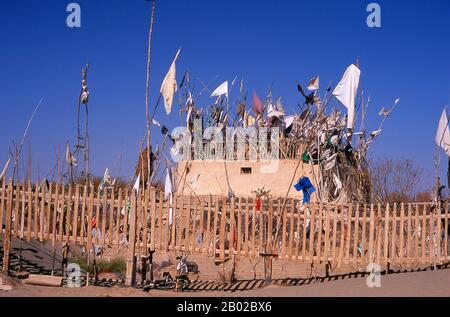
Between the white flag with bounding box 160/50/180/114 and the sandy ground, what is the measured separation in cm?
387

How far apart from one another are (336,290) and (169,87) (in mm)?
5505

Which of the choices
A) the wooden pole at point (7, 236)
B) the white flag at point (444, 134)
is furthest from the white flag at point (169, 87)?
the white flag at point (444, 134)

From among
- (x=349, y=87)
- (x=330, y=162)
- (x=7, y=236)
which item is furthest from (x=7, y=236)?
(x=330, y=162)

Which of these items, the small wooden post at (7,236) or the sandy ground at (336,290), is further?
the small wooden post at (7,236)

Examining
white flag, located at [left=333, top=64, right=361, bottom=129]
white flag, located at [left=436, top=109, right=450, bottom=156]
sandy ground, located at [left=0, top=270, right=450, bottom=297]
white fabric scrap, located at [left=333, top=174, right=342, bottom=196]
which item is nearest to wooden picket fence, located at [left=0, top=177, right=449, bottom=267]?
sandy ground, located at [left=0, top=270, right=450, bottom=297]

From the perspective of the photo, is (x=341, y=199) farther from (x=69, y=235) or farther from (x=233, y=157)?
(x=69, y=235)

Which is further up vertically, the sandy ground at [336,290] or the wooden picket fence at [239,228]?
the wooden picket fence at [239,228]

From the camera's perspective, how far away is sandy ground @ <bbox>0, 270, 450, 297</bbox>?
7.21 metres

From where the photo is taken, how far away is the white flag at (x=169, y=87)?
35.4ft

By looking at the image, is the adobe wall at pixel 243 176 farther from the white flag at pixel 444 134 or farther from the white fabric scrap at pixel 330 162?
the white flag at pixel 444 134

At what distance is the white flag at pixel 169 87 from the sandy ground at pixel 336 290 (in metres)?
3.87

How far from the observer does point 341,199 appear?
56.1ft

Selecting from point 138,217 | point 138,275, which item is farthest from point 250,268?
point 138,217

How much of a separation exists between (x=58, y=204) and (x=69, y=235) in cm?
62
